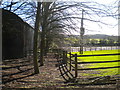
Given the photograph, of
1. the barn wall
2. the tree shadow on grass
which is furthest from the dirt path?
the barn wall

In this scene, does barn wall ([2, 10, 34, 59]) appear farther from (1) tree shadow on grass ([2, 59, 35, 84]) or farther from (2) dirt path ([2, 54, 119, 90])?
(2) dirt path ([2, 54, 119, 90])

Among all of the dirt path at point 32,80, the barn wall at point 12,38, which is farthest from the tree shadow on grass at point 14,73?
the barn wall at point 12,38

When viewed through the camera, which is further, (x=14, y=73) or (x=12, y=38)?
(x=12, y=38)

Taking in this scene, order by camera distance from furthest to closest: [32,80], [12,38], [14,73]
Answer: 1. [12,38]
2. [14,73]
3. [32,80]

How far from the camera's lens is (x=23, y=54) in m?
18.0

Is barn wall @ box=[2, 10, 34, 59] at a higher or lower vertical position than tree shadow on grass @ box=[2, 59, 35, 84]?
higher

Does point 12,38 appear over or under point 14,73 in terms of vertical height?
over

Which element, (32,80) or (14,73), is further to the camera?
(14,73)

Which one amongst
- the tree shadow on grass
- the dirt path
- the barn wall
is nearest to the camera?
the dirt path

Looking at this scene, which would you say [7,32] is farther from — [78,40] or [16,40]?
[78,40]

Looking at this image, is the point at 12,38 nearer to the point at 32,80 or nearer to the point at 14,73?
the point at 14,73

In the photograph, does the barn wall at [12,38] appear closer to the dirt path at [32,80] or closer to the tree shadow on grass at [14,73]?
the tree shadow on grass at [14,73]

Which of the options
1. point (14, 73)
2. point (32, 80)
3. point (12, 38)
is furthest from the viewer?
point (12, 38)

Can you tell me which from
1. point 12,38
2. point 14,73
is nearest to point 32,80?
point 14,73
